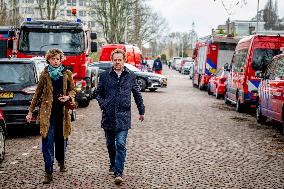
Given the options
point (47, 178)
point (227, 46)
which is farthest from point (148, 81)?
point (47, 178)

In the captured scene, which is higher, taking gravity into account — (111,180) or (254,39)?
(254,39)

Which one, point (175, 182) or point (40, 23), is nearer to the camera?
point (175, 182)

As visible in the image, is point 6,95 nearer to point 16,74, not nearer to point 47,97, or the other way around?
point 16,74

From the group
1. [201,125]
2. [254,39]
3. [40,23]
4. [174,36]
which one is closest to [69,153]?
[201,125]

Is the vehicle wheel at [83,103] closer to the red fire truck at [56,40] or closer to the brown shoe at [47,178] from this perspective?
the red fire truck at [56,40]

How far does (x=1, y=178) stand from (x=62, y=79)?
5.25 ft

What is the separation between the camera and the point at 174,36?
14625 cm

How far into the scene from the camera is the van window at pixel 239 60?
17456 mm

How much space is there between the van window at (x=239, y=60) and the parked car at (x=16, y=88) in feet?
27.6

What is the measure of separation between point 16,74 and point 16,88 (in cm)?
36

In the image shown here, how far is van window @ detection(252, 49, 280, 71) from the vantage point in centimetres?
1662

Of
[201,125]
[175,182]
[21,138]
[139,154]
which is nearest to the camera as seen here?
[175,182]

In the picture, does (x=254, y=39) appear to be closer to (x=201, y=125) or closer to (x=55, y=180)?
(x=201, y=125)

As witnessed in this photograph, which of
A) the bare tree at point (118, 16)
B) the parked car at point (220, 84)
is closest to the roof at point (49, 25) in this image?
the parked car at point (220, 84)
